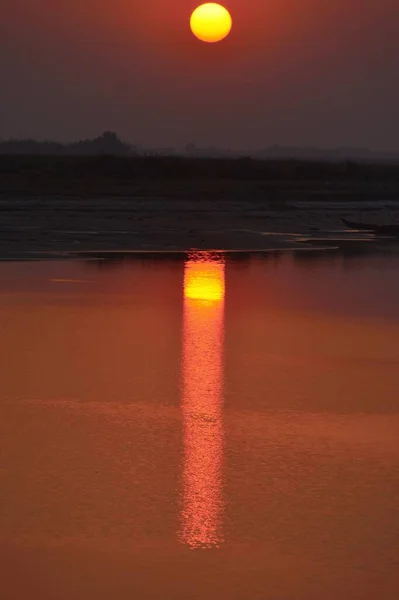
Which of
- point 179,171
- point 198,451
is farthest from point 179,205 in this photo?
point 198,451

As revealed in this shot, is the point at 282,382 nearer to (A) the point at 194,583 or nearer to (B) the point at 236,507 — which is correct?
(B) the point at 236,507

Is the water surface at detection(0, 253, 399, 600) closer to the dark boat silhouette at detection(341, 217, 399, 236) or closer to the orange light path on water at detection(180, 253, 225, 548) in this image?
the orange light path on water at detection(180, 253, 225, 548)

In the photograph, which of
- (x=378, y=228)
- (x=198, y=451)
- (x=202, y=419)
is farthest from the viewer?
(x=378, y=228)

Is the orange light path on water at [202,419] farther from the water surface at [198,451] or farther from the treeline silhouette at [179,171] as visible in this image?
the treeline silhouette at [179,171]

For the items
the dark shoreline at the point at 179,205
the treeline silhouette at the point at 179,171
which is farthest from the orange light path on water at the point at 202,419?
the treeline silhouette at the point at 179,171

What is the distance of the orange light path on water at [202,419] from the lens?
788cm

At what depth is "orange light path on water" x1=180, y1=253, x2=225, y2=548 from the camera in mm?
7883

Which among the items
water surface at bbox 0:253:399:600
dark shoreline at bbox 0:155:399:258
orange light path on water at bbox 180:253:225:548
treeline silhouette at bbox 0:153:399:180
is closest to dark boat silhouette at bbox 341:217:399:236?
dark shoreline at bbox 0:155:399:258

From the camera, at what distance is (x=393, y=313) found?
17828 mm

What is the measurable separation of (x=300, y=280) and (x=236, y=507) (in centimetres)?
1494

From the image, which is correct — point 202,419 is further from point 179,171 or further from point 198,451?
point 179,171

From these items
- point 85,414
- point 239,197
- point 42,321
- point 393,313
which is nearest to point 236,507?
point 85,414

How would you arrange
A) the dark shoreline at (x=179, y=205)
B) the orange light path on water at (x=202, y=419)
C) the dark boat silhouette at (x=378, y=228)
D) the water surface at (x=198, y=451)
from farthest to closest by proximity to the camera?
the dark boat silhouette at (x=378, y=228) → the dark shoreline at (x=179, y=205) → the orange light path on water at (x=202, y=419) → the water surface at (x=198, y=451)

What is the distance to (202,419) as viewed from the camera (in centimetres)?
1073
